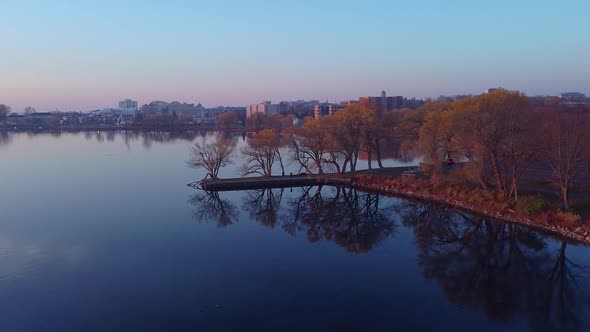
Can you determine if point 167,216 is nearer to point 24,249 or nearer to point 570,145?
point 24,249

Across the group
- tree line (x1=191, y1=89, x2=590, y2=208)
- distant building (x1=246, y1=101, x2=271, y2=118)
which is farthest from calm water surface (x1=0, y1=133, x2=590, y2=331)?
distant building (x1=246, y1=101, x2=271, y2=118)

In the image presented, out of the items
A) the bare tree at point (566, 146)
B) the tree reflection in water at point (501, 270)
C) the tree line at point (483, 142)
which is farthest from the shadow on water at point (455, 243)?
the bare tree at point (566, 146)

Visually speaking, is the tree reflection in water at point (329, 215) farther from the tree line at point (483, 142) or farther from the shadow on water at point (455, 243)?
the tree line at point (483, 142)

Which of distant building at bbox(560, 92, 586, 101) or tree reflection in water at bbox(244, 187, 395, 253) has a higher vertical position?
distant building at bbox(560, 92, 586, 101)

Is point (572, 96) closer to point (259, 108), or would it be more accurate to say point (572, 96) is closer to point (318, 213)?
point (259, 108)

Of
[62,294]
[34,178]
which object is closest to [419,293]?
[62,294]

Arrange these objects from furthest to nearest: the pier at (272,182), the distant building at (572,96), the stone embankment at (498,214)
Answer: the distant building at (572,96) < the pier at (272,182) < the stone embankment at (498,214)

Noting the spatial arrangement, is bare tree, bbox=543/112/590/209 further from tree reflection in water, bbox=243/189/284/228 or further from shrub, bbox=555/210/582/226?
tree reflection in water, bbox=243/189/284/228
